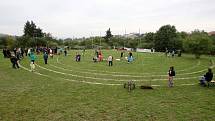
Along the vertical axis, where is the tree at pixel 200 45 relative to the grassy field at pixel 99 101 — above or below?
above

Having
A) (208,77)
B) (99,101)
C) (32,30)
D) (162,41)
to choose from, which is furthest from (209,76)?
(32,30)

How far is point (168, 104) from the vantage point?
15.3 metres

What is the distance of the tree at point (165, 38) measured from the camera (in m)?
88.5

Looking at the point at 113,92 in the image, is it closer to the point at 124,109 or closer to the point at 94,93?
the point at 94,93

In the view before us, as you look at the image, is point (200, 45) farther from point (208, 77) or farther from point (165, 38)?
point (165, 38)

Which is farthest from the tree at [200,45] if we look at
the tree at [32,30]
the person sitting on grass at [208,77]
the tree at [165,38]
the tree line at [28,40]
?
the tree at [32,30]

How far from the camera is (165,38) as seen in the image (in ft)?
292

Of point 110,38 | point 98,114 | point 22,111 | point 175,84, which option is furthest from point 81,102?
point 110,38

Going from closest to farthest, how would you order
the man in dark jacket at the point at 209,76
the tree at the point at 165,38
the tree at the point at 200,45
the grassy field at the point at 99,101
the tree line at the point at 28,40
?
the grassy field at the point at 99,101
the man in dark jacket at the point at 209,76
the tree at the point at 200,45
the tree line at the point at 28,40
the tree at the point at 165,38

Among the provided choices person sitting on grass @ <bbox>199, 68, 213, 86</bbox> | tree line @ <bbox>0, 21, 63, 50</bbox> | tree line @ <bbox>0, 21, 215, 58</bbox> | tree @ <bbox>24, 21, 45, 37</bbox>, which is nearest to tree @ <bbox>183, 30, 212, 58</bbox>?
tree line @ <bbox>0, 21, 215, 58</bbox>

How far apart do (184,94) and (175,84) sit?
13.1 ft

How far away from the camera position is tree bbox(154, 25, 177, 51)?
3485 inches

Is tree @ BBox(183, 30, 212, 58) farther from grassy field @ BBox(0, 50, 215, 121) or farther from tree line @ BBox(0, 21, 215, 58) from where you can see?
grassy field @ BBox(0, 50, 215, 121)

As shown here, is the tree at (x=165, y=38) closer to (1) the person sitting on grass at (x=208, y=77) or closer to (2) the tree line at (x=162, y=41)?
(2) the tree line at (x=162, y=41)
